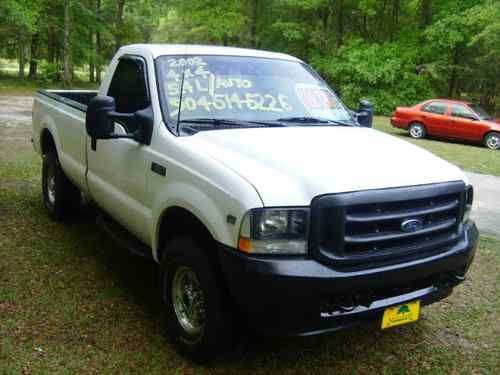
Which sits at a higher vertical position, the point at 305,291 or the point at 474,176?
the point at 305,291

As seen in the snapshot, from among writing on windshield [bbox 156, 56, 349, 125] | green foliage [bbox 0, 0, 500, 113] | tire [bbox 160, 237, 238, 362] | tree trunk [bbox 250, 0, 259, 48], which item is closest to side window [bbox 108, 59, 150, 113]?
writing on windshield [bbox 156, 56, 349, 125]

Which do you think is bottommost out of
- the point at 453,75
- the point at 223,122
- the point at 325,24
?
the point at 223,122

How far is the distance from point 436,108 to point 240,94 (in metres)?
14.8

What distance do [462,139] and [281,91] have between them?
46.4 feet

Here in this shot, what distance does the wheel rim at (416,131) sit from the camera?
1738cm

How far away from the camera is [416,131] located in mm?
17453

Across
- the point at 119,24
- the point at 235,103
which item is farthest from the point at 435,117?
the point at 119,24

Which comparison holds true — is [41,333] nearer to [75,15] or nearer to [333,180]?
[333,180]

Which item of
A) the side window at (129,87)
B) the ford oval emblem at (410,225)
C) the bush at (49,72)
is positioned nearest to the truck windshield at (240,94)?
the side window at (129,87)

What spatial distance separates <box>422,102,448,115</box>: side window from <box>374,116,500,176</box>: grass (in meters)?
0.95

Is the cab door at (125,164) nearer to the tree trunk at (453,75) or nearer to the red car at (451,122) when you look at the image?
the red car at (451,122)

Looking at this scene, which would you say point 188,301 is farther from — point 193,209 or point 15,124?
point 15,124

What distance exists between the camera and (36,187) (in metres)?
7.43

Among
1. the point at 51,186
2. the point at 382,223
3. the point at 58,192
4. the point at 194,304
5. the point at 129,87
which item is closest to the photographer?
the point at 382,223
